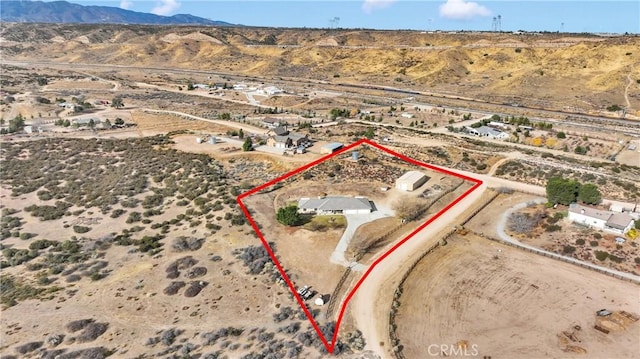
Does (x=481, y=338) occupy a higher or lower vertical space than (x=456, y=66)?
lower

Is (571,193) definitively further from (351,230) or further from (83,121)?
(83,121)

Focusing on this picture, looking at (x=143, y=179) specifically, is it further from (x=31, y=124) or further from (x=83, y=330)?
(x=31, y=124)

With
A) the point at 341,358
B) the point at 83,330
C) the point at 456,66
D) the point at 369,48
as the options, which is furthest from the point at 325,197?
the point at 369,48

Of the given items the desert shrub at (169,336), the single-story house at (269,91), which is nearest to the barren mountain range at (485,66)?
the single-story house at (269,91)

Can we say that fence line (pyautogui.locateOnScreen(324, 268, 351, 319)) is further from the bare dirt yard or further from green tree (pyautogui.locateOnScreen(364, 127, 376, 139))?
green tree (pyautogui.locateOnScreen(364, 127, 376, 139))

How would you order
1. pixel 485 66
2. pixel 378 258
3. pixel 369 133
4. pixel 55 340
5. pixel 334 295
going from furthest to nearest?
pixel 485 66 < pixel 369 133 < pixel 378 258 < pixel 334 295 < pixel 55 340

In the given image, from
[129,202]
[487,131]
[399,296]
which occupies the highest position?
[487,131]

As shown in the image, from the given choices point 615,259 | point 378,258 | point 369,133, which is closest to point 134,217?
point 378,258
